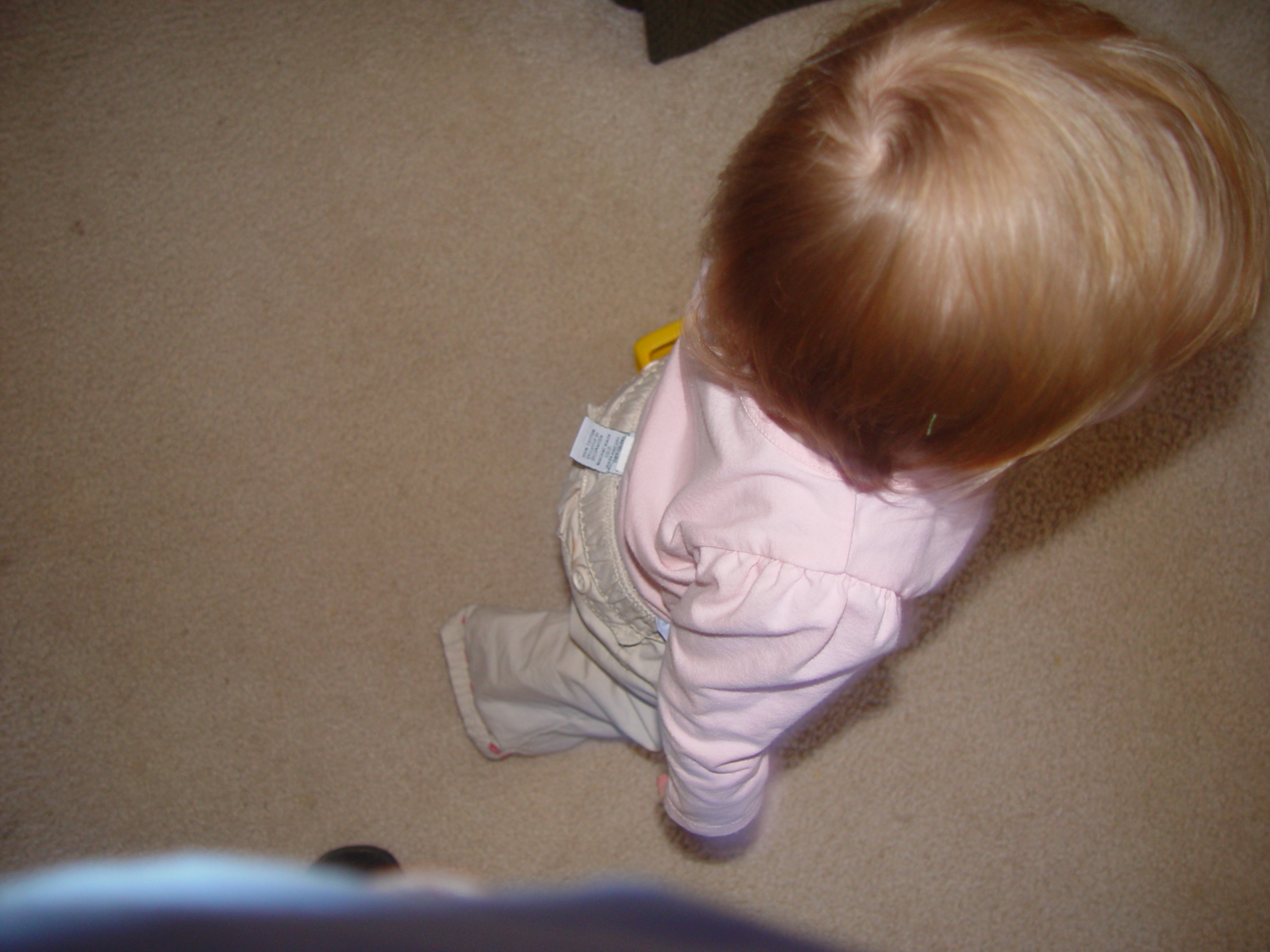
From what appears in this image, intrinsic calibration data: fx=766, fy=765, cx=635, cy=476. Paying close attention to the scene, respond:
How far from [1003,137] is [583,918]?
0.29 m

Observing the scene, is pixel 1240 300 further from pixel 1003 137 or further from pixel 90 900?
pixel 90 900

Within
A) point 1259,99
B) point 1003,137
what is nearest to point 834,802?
point 1003,137

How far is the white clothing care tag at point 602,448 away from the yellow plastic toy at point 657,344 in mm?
183

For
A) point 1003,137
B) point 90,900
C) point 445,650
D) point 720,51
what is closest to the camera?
point 90,900

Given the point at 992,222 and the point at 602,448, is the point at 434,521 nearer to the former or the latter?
the point at 602,448

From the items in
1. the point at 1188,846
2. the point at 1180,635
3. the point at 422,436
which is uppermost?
the point at 422,436

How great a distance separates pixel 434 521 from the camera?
835 mm

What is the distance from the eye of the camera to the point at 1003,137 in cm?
28

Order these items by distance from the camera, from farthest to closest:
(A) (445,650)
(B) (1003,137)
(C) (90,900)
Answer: (A) (445,650), (B) (1003,137), (C) (90,900)

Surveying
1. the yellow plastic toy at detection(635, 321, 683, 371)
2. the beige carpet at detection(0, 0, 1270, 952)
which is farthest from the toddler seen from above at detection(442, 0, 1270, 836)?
the beige carpet at detection(0, 0, 1270, 952)

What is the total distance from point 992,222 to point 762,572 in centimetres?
19

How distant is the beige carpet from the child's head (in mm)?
545

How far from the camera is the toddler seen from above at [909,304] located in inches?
11.3

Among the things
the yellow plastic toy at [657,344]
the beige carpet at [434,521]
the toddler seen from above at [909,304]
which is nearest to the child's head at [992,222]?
the toddler seen from above at [909,304]
